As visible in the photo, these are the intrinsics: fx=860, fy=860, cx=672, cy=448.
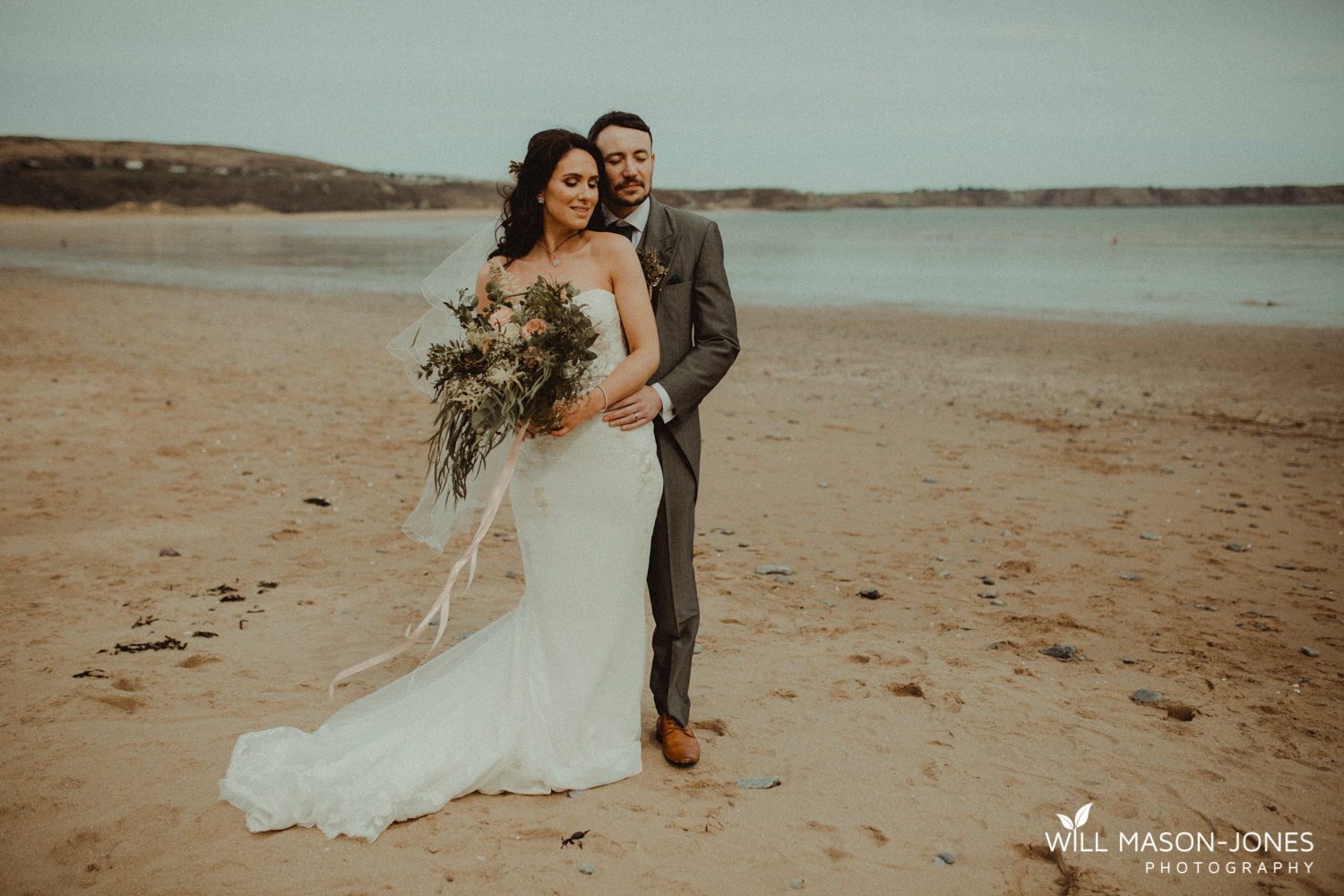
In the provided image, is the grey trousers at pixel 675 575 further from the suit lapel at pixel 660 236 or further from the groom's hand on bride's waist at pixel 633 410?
the suit lapel at pixel 660 236

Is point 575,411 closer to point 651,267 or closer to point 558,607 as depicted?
point 651,267

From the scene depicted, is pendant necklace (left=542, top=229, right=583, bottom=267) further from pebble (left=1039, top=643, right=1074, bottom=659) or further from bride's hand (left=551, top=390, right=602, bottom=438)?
pebble (left=1039, top=643, right=1074, bottom=659)

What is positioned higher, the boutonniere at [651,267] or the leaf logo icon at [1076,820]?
the boutonniere at [651,267]

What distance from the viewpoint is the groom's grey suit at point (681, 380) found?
147 inches

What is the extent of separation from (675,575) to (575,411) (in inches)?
35.5

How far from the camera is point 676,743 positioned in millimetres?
3773

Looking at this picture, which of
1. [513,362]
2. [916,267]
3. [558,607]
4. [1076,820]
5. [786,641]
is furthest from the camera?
[916,267]

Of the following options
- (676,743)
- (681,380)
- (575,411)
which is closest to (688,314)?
(681,380)

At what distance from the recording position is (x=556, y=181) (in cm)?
343

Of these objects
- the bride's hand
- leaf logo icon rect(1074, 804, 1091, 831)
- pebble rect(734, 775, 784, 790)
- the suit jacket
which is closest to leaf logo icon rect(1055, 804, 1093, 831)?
leaf logo icon rect(1074, 804, 1091, 831)

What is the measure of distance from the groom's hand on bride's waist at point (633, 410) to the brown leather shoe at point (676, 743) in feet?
4.45

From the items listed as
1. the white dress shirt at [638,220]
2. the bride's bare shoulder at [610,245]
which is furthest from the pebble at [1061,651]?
the bride's bare shoulder at [610,245]

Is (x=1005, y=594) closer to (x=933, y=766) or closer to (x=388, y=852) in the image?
(x=933, y=766)

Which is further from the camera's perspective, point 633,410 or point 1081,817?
point 633,410
